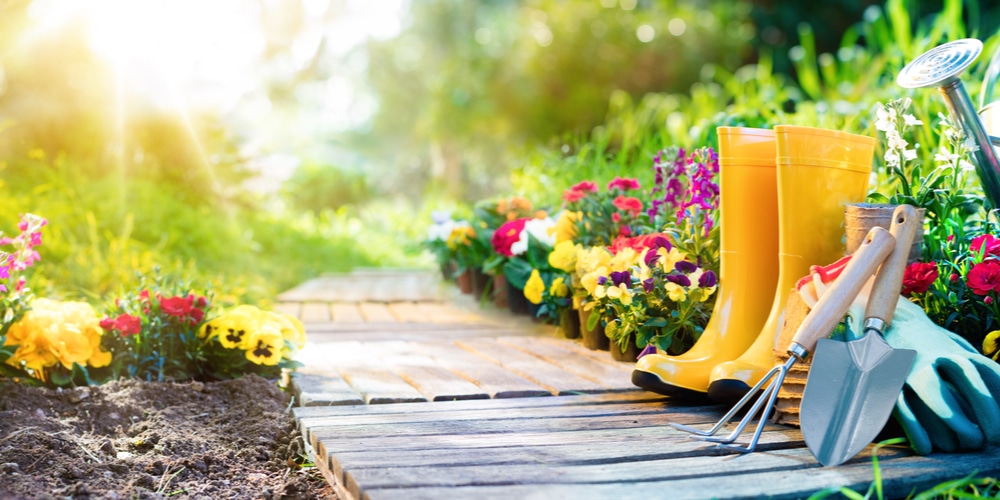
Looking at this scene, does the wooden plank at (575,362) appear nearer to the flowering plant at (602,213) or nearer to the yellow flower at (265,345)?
the flowering plant at (602,213)

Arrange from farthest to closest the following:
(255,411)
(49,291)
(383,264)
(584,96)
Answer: (584,96) < (383,264) < (49,291) < (255,411)

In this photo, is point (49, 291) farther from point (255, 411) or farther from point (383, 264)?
point (383, 264)

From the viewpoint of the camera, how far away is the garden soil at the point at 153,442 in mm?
1451

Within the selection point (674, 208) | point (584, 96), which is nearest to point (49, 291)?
point (674, 208)

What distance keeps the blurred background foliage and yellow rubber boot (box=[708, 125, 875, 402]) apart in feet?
3.53

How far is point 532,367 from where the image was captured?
2.25 m

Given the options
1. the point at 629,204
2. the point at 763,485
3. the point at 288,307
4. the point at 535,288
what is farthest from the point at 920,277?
the point at 288,307

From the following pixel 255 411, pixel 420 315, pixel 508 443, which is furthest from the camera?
pixel 420 315

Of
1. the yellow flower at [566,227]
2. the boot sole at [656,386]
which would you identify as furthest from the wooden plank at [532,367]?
the yellow flower at [566,227]

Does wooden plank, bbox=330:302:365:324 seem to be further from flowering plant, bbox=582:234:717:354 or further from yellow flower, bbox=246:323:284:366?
flowering plant, bbox=582:234:717:354

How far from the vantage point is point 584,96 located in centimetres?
902

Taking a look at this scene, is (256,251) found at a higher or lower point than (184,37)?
lower

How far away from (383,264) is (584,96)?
347 cm

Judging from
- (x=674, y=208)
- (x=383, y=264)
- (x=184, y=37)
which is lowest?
(x=383, y=264)
